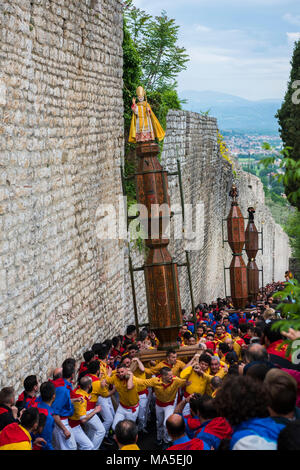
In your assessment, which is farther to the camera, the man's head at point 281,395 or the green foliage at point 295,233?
the green foliage at point 295,233

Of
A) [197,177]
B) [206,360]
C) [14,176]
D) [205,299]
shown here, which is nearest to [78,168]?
[14,176]

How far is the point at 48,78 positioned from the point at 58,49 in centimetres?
60

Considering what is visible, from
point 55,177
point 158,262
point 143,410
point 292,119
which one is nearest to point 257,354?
point 158,262

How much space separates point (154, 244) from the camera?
7.10 metres

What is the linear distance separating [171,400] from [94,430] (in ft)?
3.28

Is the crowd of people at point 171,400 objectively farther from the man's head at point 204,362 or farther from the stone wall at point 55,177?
the stone wall at point 55,177

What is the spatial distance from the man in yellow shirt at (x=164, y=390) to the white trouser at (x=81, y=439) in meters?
0.85

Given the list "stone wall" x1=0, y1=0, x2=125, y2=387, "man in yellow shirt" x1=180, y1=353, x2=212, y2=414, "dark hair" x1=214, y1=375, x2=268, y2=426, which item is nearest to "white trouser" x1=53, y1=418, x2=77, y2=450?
"stone wall" x1=0, y1=0, x2=125, y2=387

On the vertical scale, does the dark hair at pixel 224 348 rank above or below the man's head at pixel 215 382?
below

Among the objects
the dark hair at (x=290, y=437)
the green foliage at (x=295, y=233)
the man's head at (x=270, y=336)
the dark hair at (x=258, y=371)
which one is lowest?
the man's head at (x=270, y=336)

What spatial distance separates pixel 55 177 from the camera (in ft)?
24.6

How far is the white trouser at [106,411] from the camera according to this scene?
24.2ft

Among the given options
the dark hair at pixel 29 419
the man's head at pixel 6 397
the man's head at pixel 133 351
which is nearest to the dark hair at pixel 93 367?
the man's head at pixel 133 351

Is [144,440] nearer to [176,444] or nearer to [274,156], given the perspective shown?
[176,444]
